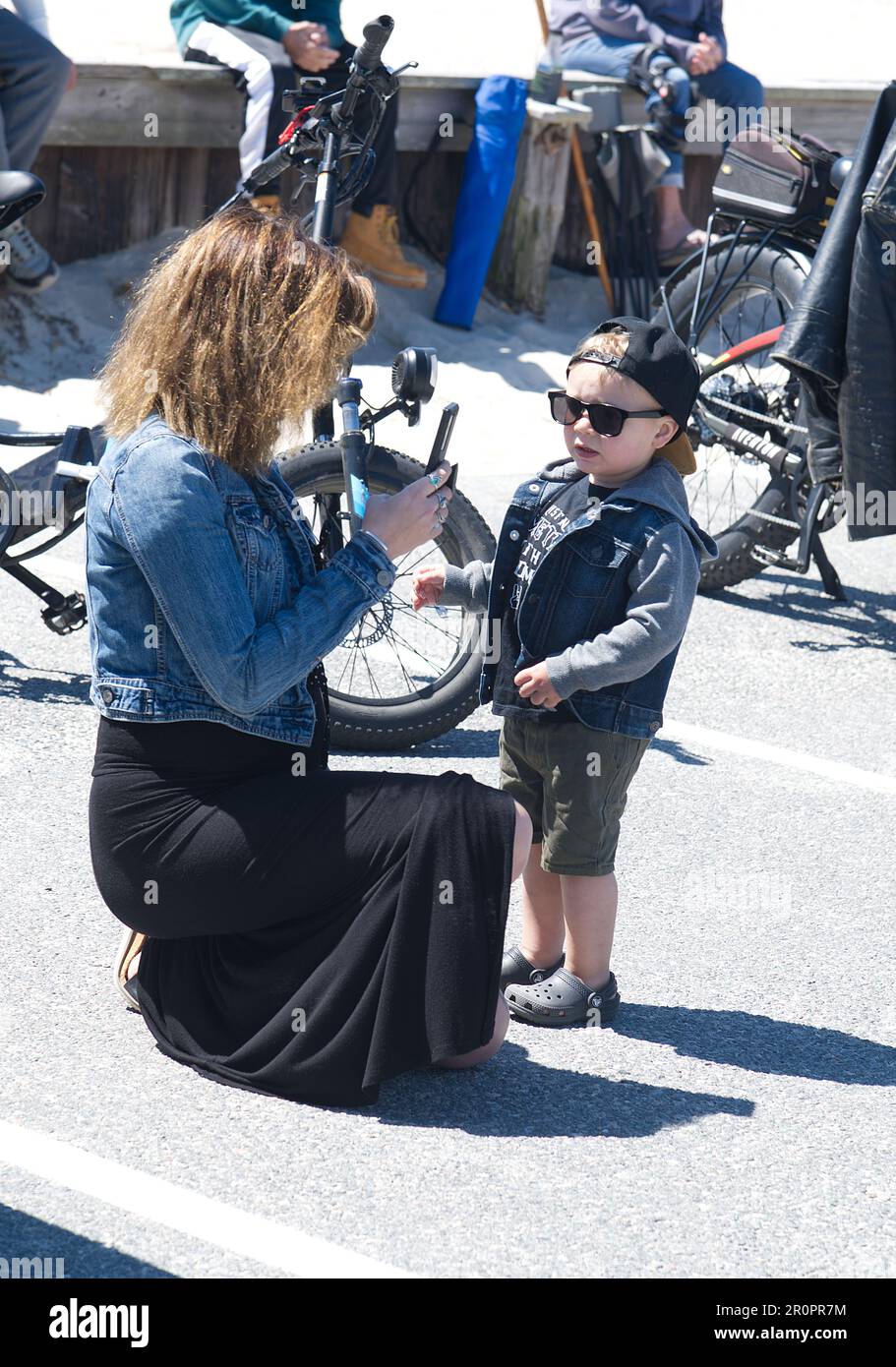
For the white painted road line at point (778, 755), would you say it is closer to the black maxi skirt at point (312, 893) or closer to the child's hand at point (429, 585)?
the child's hand at point (429, 585)

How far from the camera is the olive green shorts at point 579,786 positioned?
334 centimetres

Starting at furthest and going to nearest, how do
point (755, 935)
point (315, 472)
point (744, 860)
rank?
point (315, 472) → point (744, 860) → point (755, 935)

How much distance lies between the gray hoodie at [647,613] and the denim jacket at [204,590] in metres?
0.39

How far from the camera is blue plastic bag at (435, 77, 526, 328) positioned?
9.43 m

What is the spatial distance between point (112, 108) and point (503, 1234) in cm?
703

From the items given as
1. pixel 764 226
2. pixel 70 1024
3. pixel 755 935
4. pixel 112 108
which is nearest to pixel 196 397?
pixel 70 1024

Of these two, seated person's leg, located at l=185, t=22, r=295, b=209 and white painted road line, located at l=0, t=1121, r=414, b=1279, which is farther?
seated person's leg, located at l=185, t=22, r=295, b=209

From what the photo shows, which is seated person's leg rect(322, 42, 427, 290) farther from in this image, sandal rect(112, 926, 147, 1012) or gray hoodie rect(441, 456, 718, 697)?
sandal rect(112, 926, 147, 1012)

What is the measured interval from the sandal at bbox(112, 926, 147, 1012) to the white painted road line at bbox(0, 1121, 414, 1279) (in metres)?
0.45

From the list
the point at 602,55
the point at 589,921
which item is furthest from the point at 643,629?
the point at 602,55

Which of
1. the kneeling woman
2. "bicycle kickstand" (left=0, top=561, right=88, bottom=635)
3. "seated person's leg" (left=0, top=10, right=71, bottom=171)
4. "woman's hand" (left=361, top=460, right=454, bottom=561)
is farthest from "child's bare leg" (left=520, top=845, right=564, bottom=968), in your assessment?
"seated person's leg" (left=0, top=10, right=71, bottom=171)

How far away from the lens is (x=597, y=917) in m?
3.43

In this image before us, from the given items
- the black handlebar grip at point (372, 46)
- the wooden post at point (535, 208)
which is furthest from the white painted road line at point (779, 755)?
the wooden post at point (535, 208)

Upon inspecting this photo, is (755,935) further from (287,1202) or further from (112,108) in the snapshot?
(112,108)
